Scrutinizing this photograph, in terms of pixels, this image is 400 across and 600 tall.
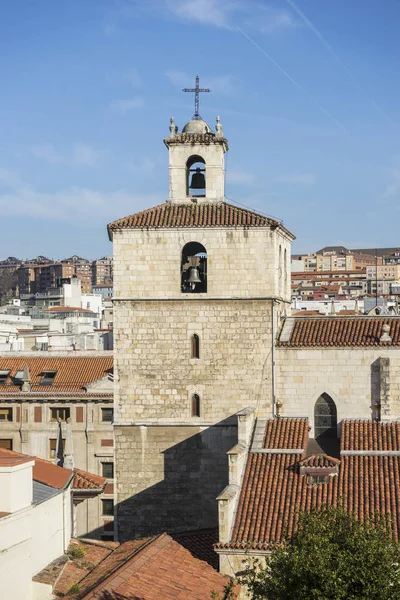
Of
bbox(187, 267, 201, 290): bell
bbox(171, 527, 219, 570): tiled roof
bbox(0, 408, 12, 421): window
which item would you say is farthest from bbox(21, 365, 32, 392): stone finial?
bbox(171, 527, 219, 570): tiled roof

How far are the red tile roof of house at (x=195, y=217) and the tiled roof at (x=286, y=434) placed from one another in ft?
20.1

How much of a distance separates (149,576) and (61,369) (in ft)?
102

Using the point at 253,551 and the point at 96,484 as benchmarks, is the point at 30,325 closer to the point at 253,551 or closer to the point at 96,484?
the point at 96,484

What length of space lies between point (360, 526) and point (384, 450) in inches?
312

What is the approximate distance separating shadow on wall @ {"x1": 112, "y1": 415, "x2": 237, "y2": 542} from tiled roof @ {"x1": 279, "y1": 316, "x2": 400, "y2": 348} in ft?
11.1

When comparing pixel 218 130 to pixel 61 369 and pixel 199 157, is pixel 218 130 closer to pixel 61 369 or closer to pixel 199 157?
pixel 199 157

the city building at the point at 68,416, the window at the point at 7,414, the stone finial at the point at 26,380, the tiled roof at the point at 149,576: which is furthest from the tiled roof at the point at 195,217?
the window at the point at 7,414

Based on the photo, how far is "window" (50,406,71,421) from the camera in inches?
2009

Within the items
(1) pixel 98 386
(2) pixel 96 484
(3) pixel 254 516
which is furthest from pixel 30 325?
(3) pixel 254 516

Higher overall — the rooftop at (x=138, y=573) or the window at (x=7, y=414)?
the window at (x=7, y=414)

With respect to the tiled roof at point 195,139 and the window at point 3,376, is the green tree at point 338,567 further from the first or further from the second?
the window at point 3,376

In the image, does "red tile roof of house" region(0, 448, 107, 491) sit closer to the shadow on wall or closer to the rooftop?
the rooftop

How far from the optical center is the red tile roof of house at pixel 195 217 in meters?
30.9

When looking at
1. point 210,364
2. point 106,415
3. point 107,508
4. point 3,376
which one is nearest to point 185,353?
point 210,364
